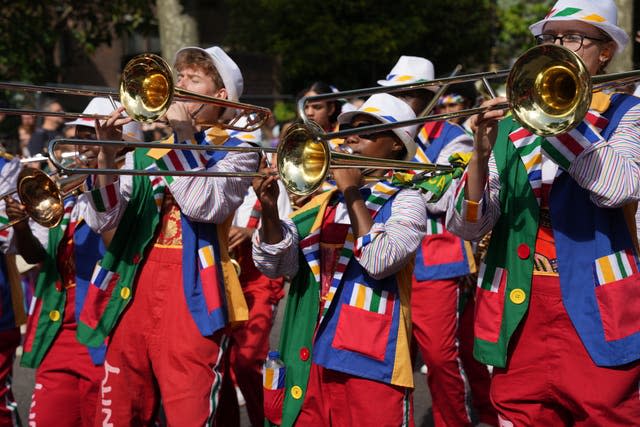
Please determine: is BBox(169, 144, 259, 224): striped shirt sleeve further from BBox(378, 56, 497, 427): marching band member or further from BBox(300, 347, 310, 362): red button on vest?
BBox(378, 56, 497, 427): marching band member

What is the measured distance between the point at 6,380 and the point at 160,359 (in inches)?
49.6

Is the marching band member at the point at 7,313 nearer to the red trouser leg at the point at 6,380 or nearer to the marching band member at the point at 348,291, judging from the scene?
the red trouser leg at the point at 6,380

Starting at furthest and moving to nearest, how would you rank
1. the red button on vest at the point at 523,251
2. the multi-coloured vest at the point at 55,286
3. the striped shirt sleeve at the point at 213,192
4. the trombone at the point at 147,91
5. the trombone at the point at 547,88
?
the multi-coloured vest at the point at 55,286 < the striped shirt sleeve at the point at 213,192 < the trombone at the point at 147,91 < the red button on vest at the point at 523,251 < the trombone at the point at 547,88

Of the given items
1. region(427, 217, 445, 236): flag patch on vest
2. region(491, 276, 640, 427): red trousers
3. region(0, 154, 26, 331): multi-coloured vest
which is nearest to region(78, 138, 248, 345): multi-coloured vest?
region(0, 154, 26, 331): multi-coloured vest

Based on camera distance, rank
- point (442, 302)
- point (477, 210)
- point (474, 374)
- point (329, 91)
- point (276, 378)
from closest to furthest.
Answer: point (477, 210)
point (276, 378)
point (442, 302)
point (474, 374)
point (329, 91)

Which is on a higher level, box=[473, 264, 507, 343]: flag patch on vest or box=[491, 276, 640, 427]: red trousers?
box=[473, 264, 507, 343]: flag patch on vest

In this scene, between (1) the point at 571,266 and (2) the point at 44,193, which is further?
(2) the point at 44,193

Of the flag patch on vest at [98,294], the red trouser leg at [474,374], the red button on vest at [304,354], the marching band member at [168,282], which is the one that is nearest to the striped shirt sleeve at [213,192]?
the marching band member at [168,282]

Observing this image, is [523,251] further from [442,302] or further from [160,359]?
[442,302]

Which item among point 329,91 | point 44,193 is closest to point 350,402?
point 44,193

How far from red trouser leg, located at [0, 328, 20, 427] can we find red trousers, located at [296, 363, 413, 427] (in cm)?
192

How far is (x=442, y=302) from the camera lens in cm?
567

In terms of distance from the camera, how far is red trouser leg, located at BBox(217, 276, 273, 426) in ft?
17.9

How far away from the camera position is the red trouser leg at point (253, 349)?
5461 mm
